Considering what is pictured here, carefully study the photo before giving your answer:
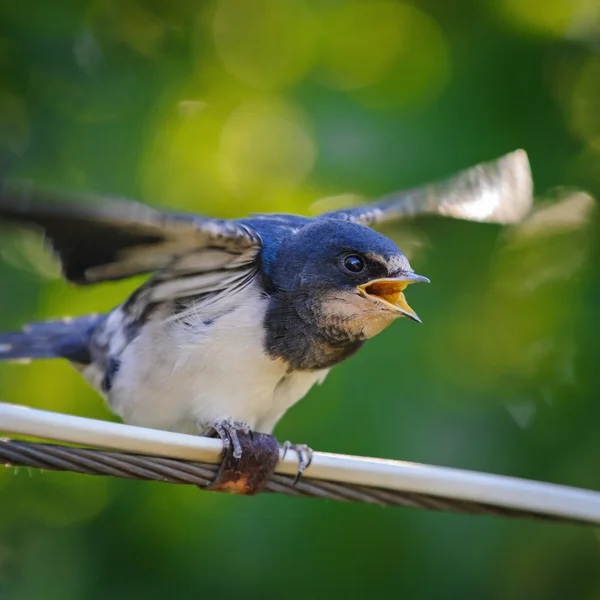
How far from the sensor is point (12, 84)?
170 inches

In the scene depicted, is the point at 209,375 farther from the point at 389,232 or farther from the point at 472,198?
the point at 472,198

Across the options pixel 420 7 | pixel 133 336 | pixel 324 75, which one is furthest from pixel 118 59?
pixel 133 336

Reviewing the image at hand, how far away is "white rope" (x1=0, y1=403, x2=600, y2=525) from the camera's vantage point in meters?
1.98

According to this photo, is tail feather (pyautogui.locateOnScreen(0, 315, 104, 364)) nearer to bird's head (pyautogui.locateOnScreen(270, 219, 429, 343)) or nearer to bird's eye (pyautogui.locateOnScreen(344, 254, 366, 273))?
bird's head (pyautogui.locateOnScreen(270, 219, 429, 343))

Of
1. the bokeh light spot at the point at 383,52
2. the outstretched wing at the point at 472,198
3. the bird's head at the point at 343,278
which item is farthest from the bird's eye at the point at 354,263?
the bokeh light spot at the point at 383,52

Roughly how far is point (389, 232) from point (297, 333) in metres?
0.96

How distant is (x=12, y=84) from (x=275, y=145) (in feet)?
4.46

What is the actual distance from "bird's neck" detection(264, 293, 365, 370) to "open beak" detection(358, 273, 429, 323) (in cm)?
15

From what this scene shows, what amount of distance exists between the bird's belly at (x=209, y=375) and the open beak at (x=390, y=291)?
34 centimetres

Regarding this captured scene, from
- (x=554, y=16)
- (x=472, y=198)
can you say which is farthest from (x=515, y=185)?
(x=554, y=16)

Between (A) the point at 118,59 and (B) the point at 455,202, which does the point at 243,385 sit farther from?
(A) the point at 118,59

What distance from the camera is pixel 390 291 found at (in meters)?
2.87

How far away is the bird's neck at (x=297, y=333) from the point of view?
287cm

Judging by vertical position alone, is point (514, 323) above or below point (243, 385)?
above
